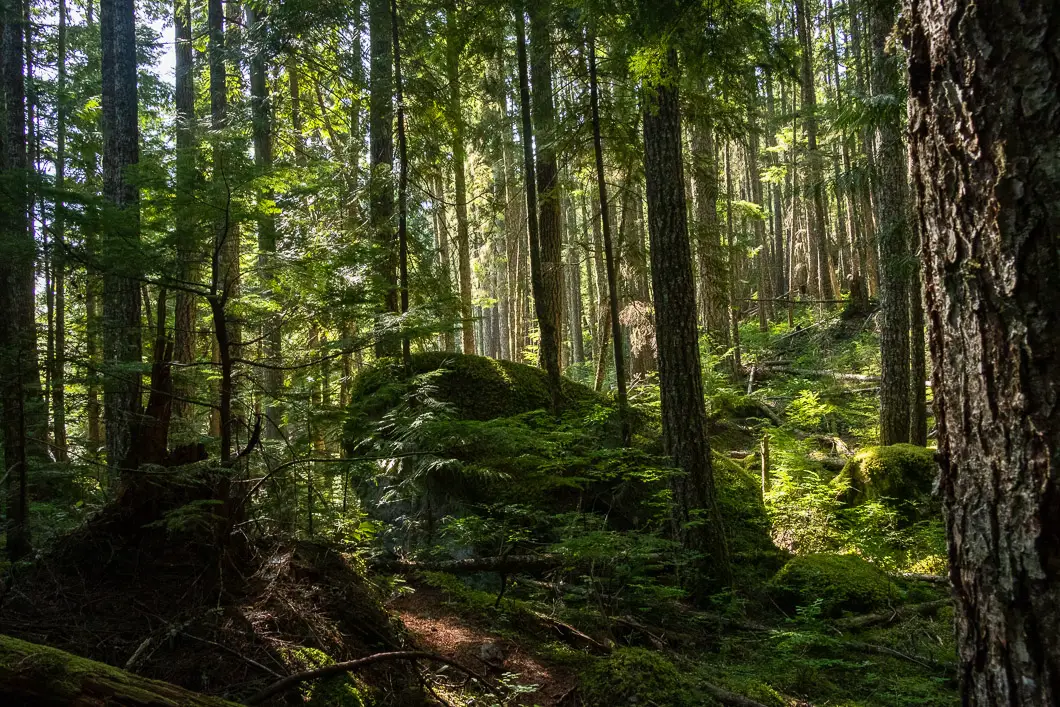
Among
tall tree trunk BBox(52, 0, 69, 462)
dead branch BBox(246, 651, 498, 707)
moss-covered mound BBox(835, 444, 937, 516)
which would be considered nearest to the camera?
dead branch BBox(246, 651, 498, 707)

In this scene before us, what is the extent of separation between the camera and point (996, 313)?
192cm

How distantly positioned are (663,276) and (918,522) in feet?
15.9

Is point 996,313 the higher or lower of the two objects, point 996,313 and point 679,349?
the lower

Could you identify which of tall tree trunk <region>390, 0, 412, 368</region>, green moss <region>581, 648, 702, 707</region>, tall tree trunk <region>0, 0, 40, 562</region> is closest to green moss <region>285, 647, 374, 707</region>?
green moss <region>581, 648, 702, 707</region>

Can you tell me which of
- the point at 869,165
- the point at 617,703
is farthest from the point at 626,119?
the point at 617,703

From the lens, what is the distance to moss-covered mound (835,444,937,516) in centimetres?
834

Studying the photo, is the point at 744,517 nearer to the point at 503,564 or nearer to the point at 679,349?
the point at 679,349

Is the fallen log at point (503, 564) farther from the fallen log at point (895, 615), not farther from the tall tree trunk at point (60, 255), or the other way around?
the tall tree trunk at point (60, 255)

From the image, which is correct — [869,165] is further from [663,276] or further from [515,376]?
[515,376]

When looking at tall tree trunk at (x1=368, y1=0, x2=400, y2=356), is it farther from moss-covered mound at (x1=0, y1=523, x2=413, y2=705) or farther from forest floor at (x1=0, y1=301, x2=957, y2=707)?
moss-covered mound at (x1=0, y1=523, x2=413, y2=705)

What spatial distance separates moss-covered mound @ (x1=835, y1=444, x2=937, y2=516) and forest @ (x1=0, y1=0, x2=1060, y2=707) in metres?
0.05

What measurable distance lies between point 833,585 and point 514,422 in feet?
12.3

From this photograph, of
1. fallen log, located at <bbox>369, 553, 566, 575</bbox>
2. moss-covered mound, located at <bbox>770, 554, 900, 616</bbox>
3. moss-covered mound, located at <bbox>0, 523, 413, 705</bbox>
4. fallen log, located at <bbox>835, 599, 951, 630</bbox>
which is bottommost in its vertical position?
fallen log, located at <bbox>835, 599, 951, 630</bbox>

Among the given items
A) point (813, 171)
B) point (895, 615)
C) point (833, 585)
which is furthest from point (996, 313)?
point (813, 171)
